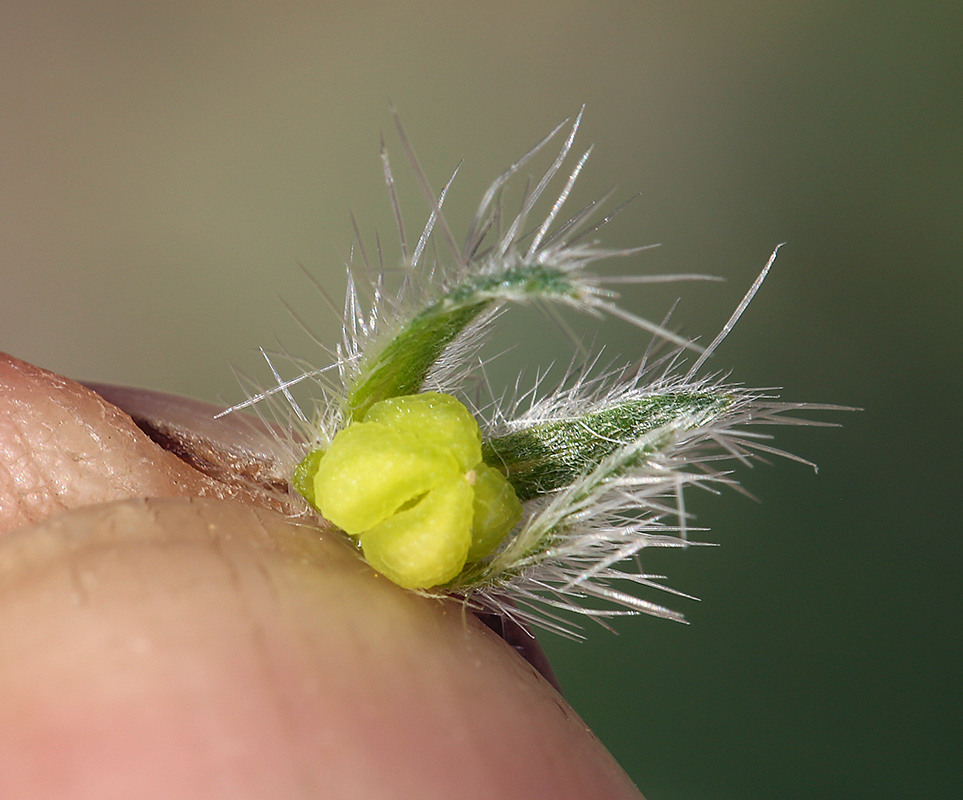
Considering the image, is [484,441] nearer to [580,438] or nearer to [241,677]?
[580,438]

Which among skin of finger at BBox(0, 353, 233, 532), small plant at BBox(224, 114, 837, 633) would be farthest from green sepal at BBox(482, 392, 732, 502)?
skin of finger at BBox(0, 353, 233, 532)

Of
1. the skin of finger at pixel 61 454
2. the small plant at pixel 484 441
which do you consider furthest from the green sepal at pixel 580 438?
the skin of finger at pixel 61 454

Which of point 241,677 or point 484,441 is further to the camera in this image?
point 484,441

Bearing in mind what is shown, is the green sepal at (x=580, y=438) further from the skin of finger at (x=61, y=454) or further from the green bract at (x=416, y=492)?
the skin of finger at (x=61, y=454)

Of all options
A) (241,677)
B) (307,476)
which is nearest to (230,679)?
(241,677)

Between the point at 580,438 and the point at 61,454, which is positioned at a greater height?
the point at 580,438

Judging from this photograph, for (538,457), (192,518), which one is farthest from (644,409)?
(192,518)

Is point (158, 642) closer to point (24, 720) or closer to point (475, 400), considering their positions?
point (24, 720)
